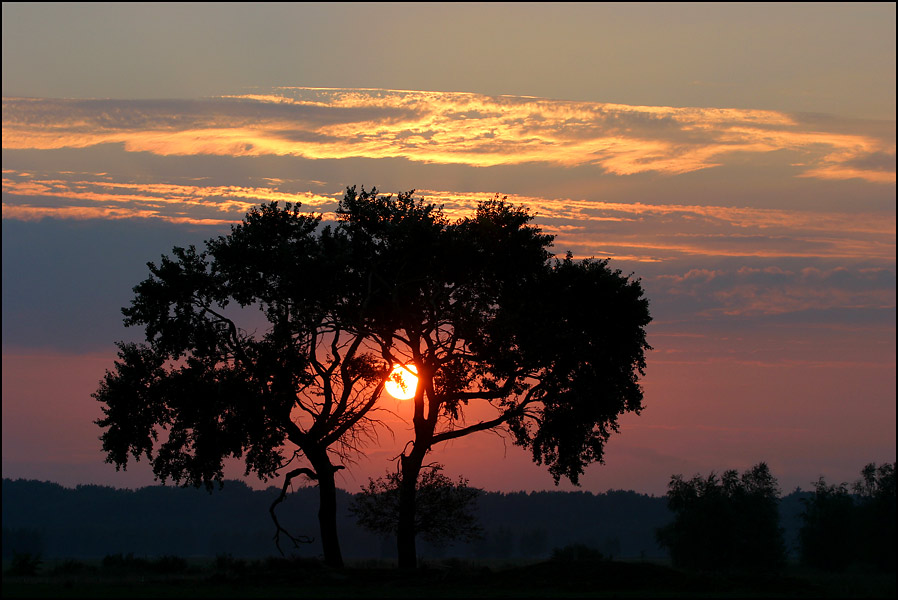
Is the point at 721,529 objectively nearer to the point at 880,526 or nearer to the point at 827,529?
the point at 827,529

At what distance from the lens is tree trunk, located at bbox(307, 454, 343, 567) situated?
48281mm

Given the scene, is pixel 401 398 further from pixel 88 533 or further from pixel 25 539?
pixel 88 533

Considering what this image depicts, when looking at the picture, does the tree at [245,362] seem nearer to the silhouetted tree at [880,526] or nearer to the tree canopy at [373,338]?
the tree canopy at [373,338]

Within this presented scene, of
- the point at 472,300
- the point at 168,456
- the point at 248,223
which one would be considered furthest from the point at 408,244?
the point at 168,456

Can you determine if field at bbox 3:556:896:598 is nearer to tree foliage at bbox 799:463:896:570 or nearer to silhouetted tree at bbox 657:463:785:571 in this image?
tree foliage at bbox 799:463:896:570

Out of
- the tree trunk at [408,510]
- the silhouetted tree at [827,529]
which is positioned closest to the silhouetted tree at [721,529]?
the silhouetted tree at [827,529]

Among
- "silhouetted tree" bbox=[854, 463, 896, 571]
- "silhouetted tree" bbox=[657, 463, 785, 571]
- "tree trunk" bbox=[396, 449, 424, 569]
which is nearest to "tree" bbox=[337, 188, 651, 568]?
"tree trunk" bbox=[396, 449, 424, 569]

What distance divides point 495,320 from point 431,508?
10.7 meters

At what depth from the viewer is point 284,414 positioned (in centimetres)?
4850

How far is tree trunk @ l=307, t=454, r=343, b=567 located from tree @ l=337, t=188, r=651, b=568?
3411mm

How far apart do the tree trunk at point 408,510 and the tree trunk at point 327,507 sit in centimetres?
328

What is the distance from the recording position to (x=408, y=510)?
48938mm

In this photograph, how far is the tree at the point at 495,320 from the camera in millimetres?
48281

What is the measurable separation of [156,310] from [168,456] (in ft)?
24.9
